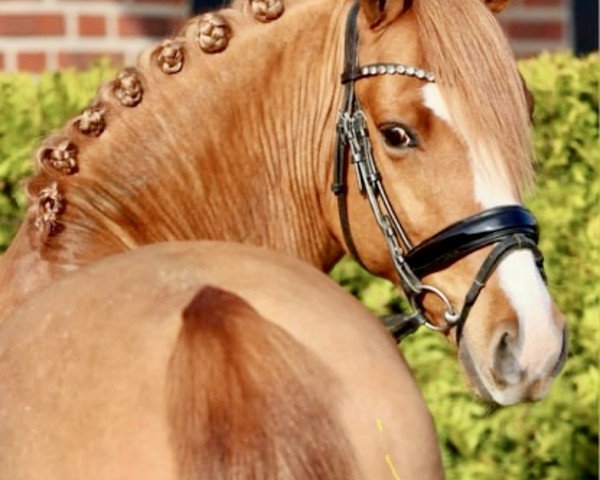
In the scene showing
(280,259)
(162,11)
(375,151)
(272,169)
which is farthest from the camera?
(162,11)

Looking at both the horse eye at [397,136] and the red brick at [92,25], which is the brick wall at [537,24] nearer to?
the red brick at [92,25]

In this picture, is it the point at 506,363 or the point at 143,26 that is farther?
the point at 143,26

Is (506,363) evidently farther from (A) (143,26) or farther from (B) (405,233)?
(A) (143,26)

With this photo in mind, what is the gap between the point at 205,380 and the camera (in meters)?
1.93

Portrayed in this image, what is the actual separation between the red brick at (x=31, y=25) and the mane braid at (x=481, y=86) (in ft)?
10.9

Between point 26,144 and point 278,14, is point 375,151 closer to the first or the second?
point 278,14

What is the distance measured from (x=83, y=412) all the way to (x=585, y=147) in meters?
3.53

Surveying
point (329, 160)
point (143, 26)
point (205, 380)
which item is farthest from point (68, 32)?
point (205, 380)

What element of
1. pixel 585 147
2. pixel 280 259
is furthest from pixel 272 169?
pixel 585 147

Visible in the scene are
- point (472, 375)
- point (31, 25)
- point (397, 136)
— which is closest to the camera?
point (472, 375)

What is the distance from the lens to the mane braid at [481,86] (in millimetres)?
2844

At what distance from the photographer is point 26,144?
470cm

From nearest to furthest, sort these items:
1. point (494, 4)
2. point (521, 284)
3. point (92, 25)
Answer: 1. point (521, 284)
2. point (494, 4)
3. point (92, 25)

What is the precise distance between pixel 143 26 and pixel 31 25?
1.68 ft
